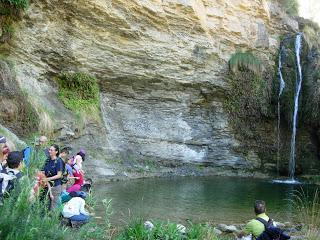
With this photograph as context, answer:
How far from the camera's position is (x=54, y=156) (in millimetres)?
6840

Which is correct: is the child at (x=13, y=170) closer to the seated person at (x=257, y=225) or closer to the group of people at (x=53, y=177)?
the group of people at (x=53, y=177)

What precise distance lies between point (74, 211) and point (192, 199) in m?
5.80

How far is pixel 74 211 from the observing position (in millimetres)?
6383

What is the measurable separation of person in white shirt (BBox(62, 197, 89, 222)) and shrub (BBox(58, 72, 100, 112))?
30.2 feet

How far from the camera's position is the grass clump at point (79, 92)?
15.7 m

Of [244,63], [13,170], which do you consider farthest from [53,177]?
[244,63]

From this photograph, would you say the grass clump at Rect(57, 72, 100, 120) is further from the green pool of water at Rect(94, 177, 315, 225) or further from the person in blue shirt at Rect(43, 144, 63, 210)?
the person in blue shirt at Rect(43, 144, 63, 210)

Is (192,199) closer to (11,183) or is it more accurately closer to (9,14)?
(11,183)

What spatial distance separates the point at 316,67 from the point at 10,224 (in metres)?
18.1

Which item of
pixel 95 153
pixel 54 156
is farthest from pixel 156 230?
pixel 95 153

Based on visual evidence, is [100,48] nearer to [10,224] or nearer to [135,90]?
[135,90]

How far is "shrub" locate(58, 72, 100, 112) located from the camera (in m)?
15.7

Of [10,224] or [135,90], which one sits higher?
[135,90]

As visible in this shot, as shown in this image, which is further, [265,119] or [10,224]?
[265,119]
